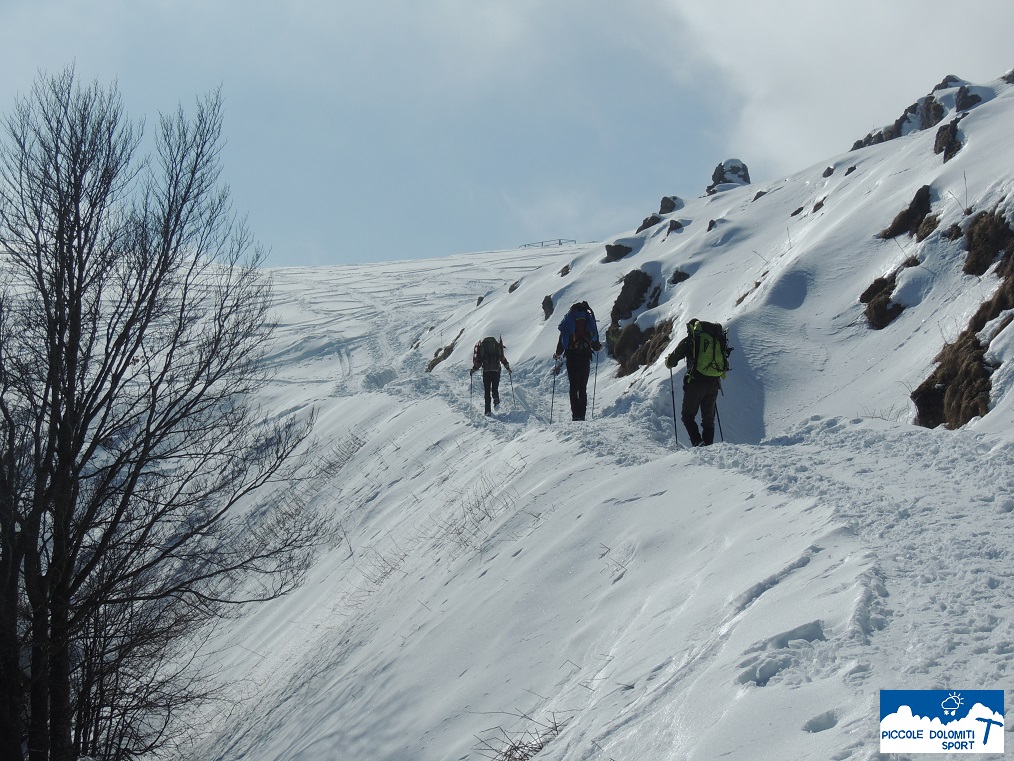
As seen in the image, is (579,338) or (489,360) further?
(489,360)

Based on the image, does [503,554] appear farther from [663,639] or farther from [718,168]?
[718,168]

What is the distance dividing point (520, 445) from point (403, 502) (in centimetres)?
277

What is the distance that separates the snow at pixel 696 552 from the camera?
3.83 m

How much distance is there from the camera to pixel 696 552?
572cm

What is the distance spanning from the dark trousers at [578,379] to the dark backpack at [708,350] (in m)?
2.83

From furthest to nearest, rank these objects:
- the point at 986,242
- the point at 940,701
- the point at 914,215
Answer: the point at 914,215 < the point at 986,242 < the point at 940,701

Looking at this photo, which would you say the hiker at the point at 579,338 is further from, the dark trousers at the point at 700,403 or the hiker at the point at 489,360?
the hiker at the point at 489,360

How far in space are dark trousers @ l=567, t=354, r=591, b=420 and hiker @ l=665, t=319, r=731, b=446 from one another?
266 cm

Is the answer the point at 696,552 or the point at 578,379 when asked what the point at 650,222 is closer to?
the point at 578,379

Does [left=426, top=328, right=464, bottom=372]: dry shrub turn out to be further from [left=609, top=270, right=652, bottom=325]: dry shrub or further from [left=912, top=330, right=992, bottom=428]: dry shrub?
[left=912, top=330, right=992, bottom=428]: dry shrub

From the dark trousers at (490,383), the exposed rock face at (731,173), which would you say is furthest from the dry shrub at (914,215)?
the exposed rock face at (731,173)

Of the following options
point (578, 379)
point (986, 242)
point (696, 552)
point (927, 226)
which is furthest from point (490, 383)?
point (696, 552)

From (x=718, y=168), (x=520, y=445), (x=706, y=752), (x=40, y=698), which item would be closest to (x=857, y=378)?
(x=520, y=445)

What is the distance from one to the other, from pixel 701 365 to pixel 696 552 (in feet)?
14.4
